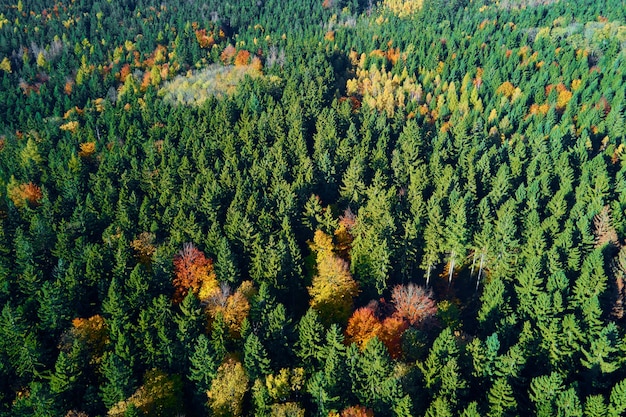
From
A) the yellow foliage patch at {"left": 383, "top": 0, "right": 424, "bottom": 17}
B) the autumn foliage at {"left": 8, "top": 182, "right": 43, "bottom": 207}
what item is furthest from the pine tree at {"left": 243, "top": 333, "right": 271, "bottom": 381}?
the yellow foliage patch at {"left": 383, "top": 0, "right": 424, "bottom": 17}

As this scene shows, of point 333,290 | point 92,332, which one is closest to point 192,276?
point 92,332

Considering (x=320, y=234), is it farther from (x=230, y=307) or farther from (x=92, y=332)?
(x=92, y=332)

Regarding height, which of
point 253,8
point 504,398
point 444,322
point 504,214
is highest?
point 253,8

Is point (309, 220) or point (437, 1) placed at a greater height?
point (437, 1)

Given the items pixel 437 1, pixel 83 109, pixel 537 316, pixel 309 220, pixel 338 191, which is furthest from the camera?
pixel 437 1

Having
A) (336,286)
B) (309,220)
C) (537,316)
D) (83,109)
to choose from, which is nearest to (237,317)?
(336,286)

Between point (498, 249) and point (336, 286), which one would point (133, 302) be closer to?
point (336, 286)
